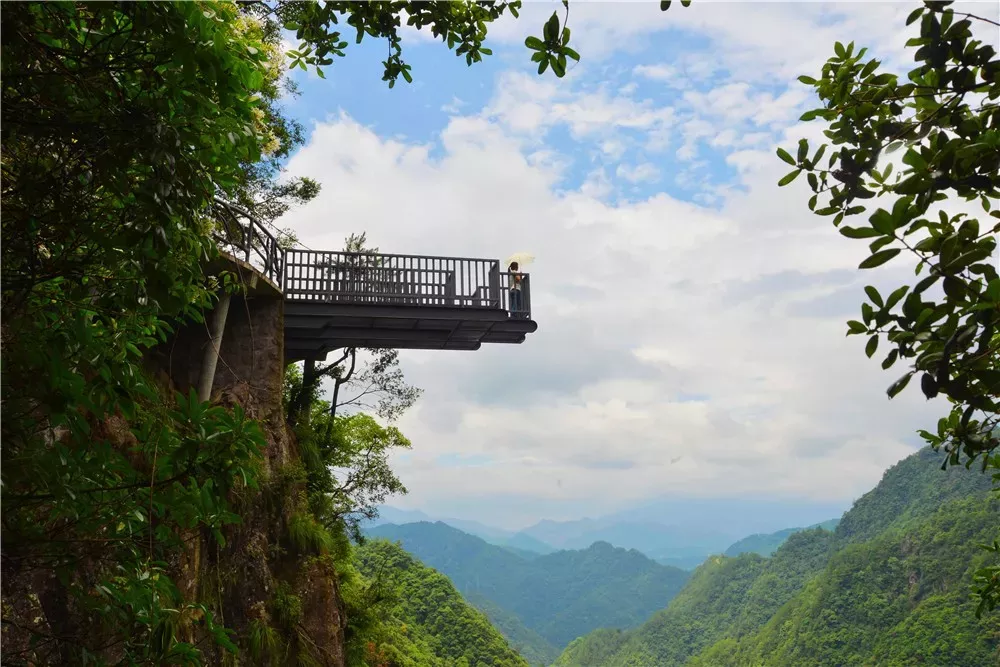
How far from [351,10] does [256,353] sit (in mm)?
7554

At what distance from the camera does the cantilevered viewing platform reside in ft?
35.5

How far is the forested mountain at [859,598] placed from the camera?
39.5 metres

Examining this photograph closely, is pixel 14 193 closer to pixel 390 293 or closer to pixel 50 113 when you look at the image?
pixel 50 113

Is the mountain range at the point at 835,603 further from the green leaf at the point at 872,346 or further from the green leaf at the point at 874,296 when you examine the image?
the green leaf at the point at 874,296

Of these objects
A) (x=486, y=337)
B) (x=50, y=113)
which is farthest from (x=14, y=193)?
(x=486, y=337)

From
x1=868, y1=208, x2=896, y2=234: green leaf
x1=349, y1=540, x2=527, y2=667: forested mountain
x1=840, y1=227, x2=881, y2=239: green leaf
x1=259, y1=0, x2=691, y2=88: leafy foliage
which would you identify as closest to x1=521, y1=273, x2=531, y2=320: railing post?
x1=259, y1=0, x2=691, y2=88: leafy foliage

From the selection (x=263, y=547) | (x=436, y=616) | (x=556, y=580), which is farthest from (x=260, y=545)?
(x=556, y=580)

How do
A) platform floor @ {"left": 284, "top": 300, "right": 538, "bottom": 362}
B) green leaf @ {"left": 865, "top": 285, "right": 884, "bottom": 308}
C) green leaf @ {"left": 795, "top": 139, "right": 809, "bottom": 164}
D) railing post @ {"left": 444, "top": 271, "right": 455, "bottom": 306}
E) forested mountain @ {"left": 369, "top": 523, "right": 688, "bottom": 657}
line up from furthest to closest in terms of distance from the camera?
forested mountain @ {"left": 369, "top": 523, "right": 688, "bottom": 657}
railing post @ {"left": 444, "top": 271, "right": 455, "bottom": 306}
platform floor @ {"left": 284, "top": 300, "right": 538, "bottom": 362}
green leaf @ {"left": 795, "top": 139, "right": 809, "bottom": 164}
green leaf @ {"left": 865, "top": 285, "right": 884, "bottom": 308}

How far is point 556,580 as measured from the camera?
151375 millimetres

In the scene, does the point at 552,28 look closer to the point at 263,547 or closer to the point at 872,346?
the point at 872,346

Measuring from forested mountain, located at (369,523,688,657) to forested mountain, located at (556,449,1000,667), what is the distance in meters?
51.0

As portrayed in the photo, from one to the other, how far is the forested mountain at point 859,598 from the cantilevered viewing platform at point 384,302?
2788 cm

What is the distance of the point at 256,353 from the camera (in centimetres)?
992

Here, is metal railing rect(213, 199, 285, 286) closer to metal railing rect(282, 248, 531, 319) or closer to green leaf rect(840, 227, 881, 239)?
metal railing rect(282, 248, 531, 319)
